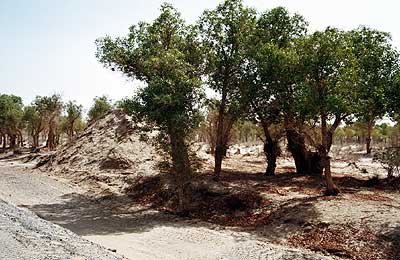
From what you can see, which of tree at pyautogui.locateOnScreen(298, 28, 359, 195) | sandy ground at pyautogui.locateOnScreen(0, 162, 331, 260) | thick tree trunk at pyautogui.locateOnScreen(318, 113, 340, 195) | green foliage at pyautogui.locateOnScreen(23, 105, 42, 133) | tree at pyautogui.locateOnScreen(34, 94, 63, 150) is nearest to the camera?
sandy ground at pyautogui.locateOnScreen(0, 162, 331, 260)

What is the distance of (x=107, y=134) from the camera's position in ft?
114

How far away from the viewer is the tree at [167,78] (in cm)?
1812

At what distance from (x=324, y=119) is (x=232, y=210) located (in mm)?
5691

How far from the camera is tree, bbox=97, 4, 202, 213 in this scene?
1812 centimetres

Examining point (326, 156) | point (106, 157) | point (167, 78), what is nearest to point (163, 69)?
point (167, 78)

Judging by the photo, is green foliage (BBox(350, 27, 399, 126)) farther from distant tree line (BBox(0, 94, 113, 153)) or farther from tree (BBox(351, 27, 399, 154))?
distant tree line (BBox(0, 94, 113, 153))

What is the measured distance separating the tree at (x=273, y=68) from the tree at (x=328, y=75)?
829mm

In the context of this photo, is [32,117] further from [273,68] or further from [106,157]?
[273,68]

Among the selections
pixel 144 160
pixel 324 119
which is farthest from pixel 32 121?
pixel 324 119

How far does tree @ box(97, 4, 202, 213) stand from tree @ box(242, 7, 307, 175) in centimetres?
300

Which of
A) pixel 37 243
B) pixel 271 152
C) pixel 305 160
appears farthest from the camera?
pixel 305 160

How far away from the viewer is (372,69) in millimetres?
21250

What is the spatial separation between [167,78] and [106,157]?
14497 mm

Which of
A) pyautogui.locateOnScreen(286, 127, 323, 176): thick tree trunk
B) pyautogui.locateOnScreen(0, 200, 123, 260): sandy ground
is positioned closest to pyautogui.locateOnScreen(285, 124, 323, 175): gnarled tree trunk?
pyautogui.locateOnScreen(286, 127, 323, 176): thick tree trunk
